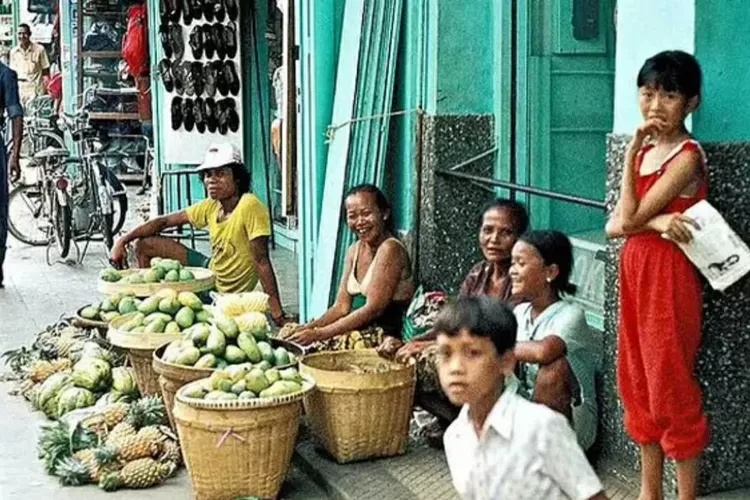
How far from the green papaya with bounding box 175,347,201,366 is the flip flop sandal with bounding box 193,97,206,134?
617 centimetres

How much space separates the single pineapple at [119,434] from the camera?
5926 mm

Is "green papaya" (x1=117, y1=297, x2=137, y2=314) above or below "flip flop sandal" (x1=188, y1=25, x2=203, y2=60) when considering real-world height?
below

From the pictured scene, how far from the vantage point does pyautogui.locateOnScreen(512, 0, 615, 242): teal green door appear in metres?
6.80

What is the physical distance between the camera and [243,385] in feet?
17.3

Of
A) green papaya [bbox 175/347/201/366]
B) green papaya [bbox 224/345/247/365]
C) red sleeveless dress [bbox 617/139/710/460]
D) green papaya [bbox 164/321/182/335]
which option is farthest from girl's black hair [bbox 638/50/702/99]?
green papaya [bbox 164/321/182/335]

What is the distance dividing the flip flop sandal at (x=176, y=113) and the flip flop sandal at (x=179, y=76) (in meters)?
0.09

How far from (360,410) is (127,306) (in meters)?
1.94

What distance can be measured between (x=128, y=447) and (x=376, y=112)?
2.44m

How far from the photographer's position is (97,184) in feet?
40.6

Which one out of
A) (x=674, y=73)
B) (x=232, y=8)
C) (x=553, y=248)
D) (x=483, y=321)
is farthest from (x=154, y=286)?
(x=232, y=8)

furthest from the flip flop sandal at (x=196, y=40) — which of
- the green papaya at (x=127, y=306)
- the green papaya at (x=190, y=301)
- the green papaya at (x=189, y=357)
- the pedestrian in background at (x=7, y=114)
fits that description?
the green papaya at (x=189, y=357)

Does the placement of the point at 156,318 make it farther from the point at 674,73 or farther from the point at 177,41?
the point at 177,41

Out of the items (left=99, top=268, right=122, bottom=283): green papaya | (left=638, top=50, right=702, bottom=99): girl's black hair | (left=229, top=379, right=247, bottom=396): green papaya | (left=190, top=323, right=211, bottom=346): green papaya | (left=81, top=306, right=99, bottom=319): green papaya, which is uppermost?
(left=638, top=50, right=702, bottom=99): girl's black hair

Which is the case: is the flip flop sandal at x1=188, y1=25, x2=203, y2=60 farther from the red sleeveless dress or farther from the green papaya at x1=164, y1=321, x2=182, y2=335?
the red sleeveless dress
